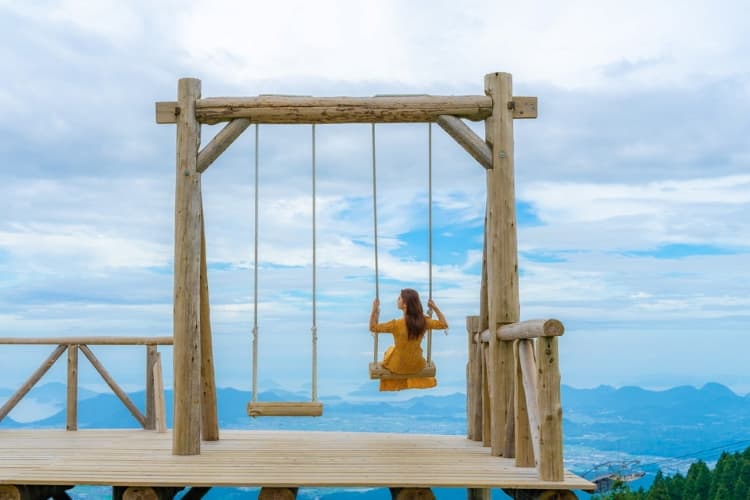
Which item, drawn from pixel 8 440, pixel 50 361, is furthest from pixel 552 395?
pixel 50 361

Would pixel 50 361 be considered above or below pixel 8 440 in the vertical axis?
above

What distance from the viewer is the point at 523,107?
712 cm

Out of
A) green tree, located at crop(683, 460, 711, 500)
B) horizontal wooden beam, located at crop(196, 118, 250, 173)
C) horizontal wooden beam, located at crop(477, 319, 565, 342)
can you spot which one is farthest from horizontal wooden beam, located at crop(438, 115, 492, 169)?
green tree, located at crop(683, 460, 711, 500)

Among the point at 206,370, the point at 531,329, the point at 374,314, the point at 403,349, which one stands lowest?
the point at 206,370

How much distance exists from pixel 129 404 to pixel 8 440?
1.55m

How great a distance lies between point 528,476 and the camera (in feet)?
18.9

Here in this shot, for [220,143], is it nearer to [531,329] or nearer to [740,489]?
[531,329]

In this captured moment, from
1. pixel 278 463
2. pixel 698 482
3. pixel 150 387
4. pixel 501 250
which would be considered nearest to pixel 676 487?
pixel 698 482

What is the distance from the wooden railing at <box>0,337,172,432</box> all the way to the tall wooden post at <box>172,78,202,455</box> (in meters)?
3.07

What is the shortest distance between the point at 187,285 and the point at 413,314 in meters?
1.98

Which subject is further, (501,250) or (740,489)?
(740,489)

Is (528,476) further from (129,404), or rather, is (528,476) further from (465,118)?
(129,404)

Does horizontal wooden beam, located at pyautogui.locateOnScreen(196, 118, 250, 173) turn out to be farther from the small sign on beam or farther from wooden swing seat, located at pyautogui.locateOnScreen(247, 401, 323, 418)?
the small sign on beam

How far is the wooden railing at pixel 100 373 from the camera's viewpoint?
10.0 meters
